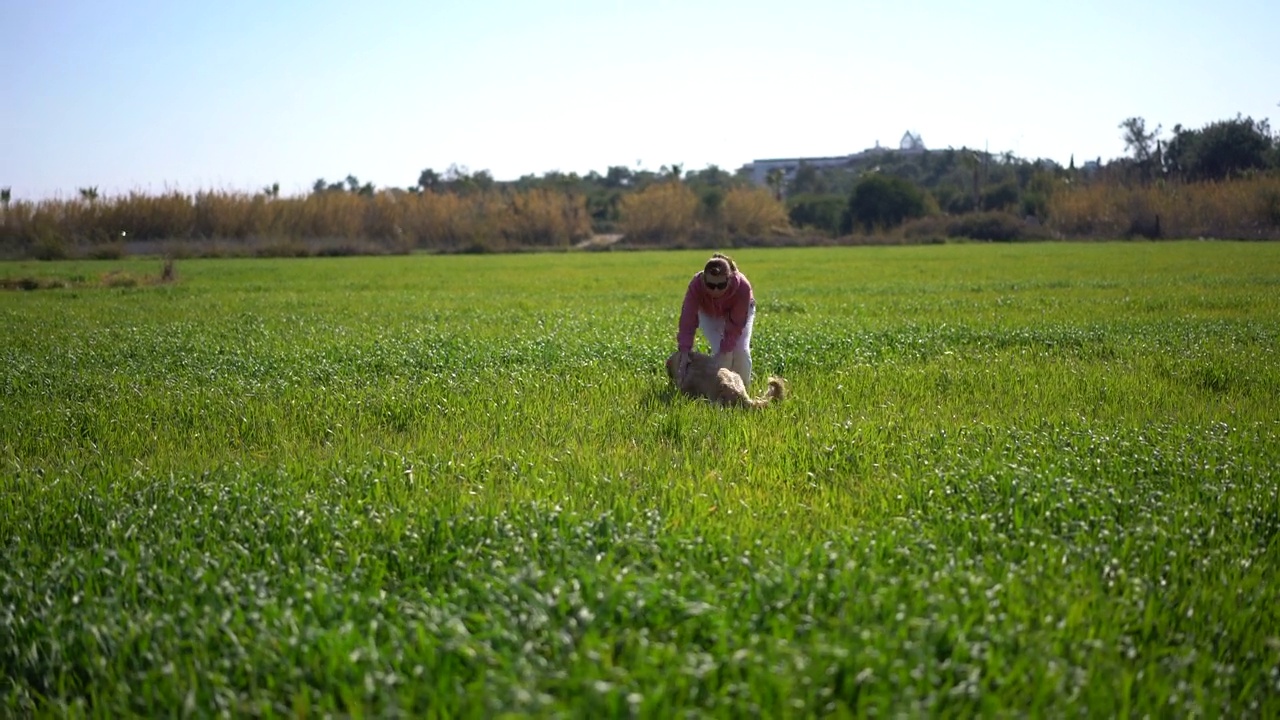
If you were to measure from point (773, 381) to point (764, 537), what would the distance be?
5020 millimetres

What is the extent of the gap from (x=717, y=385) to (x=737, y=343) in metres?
0.48

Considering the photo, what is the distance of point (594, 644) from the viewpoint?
4.22 metres

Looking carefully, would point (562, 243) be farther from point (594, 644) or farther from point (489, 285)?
point (594, 644)

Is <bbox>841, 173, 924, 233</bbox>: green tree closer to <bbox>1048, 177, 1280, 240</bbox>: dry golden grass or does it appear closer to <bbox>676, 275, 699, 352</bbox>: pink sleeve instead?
<bbox>1048, 177, 1280, 240</bbox>: dry golden grass

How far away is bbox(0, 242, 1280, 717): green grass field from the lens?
13.5 ft

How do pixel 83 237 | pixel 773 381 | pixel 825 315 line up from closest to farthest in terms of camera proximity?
pixel 773 381 < pixel 825 315 < pixel 83 237

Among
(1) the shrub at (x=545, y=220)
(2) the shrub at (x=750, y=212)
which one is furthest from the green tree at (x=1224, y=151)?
(1) the shrub at (x=545, y=220)

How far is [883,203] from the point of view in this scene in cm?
9012

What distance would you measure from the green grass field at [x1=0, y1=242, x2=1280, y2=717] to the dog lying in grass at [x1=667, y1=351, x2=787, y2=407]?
1.12 feet

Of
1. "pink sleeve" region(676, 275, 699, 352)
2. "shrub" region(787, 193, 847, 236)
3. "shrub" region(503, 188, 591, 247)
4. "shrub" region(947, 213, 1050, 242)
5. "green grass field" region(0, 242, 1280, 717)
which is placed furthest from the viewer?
"shrub" region(787, 193, 847, 236)

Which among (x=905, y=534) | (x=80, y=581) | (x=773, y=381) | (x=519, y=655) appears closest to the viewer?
(x=519, y=655)

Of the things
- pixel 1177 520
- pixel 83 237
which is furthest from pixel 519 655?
pixel 83 237

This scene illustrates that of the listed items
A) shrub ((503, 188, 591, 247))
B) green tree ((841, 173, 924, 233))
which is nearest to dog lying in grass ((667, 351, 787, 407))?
shrub ((503, 188, 591, 247))

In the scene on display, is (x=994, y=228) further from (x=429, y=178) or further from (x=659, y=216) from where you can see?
(x=429, y=178)
